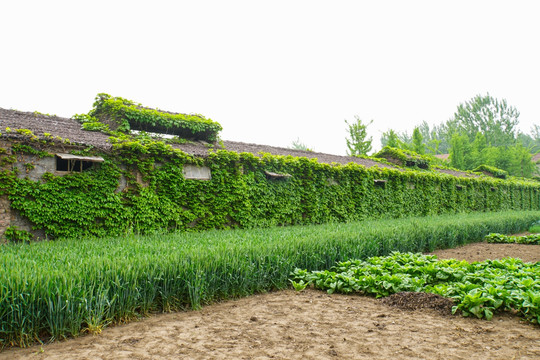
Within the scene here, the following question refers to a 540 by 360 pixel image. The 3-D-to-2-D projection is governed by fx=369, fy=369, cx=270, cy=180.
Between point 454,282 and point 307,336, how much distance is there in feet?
10.7

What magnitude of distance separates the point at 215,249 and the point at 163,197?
5.92 meters

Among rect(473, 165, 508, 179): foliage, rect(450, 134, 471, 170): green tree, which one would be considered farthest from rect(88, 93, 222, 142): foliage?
rect(450, 134, 471, 170): green tree

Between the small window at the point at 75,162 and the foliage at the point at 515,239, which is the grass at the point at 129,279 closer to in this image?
the small window at the point at 75,162

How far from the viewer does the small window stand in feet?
32.6

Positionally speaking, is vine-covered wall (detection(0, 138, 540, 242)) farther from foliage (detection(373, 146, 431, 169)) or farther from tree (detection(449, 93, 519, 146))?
tree (detection(449, 93, 519, 146))

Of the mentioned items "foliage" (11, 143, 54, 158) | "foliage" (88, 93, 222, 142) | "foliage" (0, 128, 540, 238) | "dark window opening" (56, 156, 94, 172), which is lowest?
"foliage" (0, 128, 540, 238)

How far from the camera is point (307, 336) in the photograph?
162 inches

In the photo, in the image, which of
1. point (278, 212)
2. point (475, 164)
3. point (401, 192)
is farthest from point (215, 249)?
point (475, 164)

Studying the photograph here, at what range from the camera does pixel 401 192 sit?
21.0 meters

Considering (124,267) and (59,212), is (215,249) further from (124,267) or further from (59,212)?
(59,212)

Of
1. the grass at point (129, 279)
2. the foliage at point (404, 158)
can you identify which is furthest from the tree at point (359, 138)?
the grass at point (129, 279)

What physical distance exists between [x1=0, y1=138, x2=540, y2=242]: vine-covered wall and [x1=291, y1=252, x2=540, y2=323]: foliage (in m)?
6.06

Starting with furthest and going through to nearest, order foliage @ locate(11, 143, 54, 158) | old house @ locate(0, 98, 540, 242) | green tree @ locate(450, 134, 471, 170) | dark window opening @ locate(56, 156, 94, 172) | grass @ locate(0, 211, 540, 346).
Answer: green tree @ locate(450, 134, 471, 170)
dark window opening @ locate(56, 156, 94, 172)
old house @ locate(0, 98, 540, 242)
foliage @ locate(11, 143, 54, 158)
grass @ locate(0, 211, 540, 346)

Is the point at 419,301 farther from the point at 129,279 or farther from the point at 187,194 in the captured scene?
the point at 187,194
